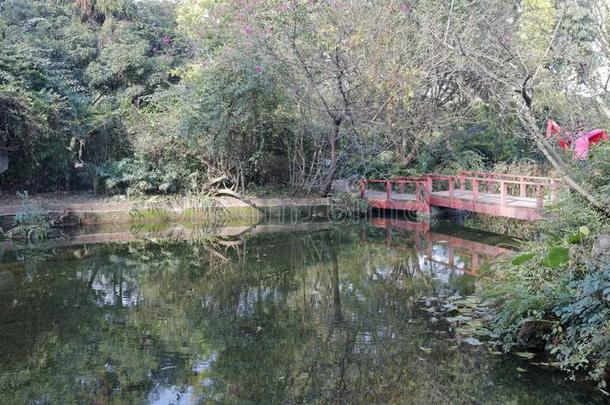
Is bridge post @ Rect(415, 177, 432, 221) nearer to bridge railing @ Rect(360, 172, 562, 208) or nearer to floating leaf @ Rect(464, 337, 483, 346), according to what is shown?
bridge railing @ Rect(360, 172, 562, 208)

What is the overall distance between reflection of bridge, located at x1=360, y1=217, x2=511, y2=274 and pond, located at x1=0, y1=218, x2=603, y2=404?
3.2 inches

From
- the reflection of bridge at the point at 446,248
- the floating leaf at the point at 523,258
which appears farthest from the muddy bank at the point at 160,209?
the floating leaf at the point at 523,258

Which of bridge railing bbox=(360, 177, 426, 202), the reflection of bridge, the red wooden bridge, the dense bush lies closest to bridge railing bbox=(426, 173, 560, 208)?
the red wooden bridge

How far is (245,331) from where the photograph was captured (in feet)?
20.1

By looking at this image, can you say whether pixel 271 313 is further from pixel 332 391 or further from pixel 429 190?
pixel 429 190

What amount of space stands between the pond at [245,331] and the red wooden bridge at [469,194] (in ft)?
6.78

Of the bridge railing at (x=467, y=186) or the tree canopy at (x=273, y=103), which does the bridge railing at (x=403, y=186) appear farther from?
the tree canopy at (x=273, y=103)

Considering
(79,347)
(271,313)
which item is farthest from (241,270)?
(79,347)

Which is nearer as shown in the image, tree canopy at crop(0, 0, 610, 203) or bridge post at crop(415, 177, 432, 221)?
tree canopy at crop(0, 0, 610, 203)

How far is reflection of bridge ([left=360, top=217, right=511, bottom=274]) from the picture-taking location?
968cm

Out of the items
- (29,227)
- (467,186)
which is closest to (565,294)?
(29,227)

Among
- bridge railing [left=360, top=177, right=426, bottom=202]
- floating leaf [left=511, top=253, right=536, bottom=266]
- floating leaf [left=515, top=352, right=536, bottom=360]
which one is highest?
bridge railing [left=360, top=177, right=426, bottom=202]

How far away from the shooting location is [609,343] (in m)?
4.45

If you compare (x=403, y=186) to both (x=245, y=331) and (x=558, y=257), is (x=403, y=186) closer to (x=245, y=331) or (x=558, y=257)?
(x=558, y=257)
